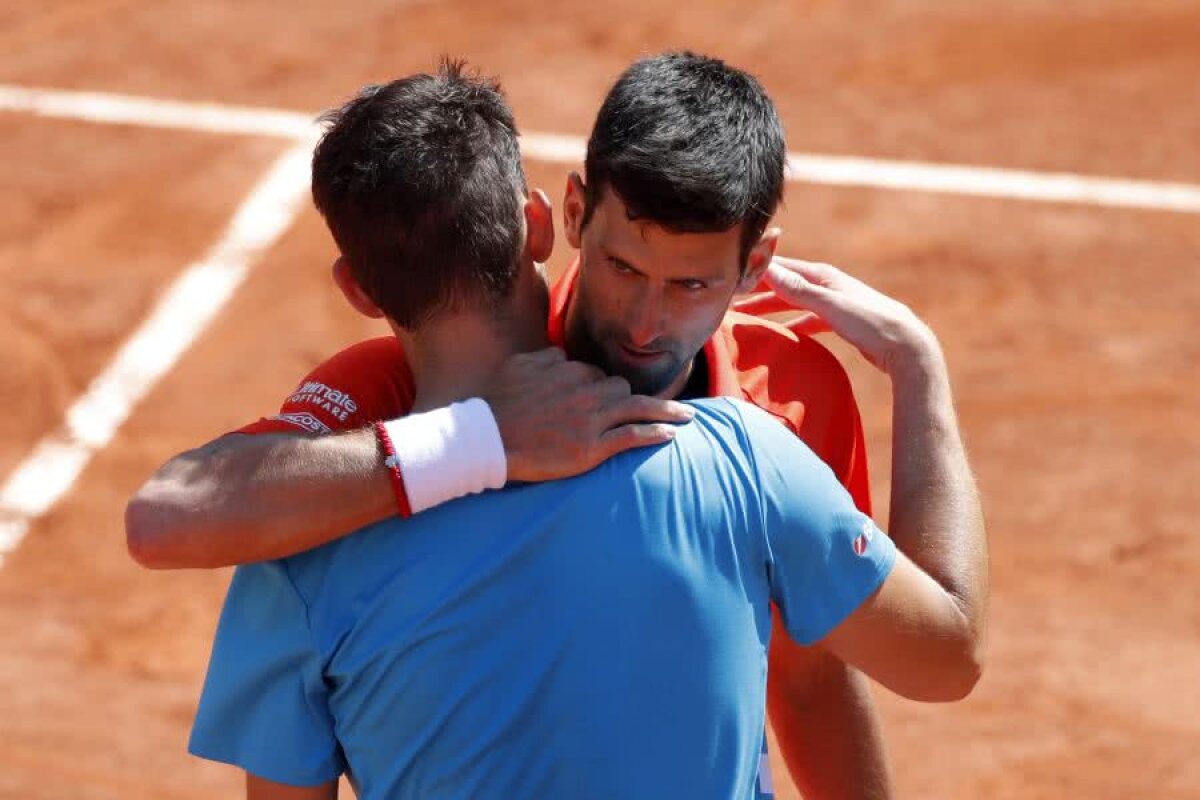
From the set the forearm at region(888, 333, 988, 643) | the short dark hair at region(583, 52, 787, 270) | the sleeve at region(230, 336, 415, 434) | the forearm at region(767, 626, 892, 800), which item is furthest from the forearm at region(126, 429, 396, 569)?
the forearm at region(767, 626, 892, 800)

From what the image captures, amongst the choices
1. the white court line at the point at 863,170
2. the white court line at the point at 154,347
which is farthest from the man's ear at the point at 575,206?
the white court line at the point at 863,170

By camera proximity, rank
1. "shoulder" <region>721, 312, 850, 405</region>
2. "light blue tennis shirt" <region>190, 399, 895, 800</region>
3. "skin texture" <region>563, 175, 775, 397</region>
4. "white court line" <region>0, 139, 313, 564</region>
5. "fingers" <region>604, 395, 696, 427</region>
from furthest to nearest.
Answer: "white court line" <region>0, 139, 313, 564</region> < "shoulder" <region>721, 312, 850, 405</region> < "skin texture" <region>563, 175, 775, 397</region> < "fingers" <region>604, 395, 696, 427</region> < "light blue tennis shirt" <region>190, 399, 895, 800</region>

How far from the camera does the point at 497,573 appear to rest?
2.60 metres

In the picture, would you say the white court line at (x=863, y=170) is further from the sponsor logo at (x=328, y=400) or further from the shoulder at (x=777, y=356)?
the sponsor logo at (x=328, y=400)

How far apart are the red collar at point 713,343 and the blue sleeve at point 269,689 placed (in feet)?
2.51

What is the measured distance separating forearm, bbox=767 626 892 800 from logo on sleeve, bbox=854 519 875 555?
899mm

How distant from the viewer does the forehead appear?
3.16m

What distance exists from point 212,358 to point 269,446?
19.3ft

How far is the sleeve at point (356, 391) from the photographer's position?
3145mm

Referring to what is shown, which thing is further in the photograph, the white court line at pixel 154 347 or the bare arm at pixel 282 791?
the white court line at pixel 154 347

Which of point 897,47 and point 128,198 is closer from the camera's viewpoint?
point 128,198

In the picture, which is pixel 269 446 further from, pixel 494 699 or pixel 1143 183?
pixel 1143 183

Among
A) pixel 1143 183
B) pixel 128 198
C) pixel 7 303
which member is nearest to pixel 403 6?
pixel 128 198

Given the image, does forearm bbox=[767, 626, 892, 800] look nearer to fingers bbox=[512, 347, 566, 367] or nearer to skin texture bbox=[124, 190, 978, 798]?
skin texture bbox=[124, 190, 978, 798]
